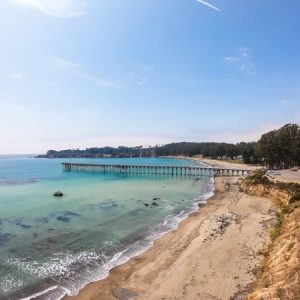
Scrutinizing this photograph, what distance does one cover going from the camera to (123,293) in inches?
650

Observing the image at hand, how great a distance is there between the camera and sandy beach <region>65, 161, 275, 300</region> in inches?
639

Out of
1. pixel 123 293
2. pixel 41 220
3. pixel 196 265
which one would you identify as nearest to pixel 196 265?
pixel 196 265

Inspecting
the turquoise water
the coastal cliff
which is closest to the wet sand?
A: the coastal cliff

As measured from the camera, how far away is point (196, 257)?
20.9 metres

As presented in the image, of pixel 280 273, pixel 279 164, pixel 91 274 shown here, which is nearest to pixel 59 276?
pixel 91 274

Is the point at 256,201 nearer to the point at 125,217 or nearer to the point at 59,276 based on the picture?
the point at 125,217

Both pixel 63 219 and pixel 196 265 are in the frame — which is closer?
pixel 196 265

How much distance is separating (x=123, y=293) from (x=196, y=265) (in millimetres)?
4988

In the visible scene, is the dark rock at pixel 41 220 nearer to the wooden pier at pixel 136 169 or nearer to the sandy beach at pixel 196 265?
the sandy beach at pixel 196 265

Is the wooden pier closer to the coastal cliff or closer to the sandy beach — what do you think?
the sandy beach

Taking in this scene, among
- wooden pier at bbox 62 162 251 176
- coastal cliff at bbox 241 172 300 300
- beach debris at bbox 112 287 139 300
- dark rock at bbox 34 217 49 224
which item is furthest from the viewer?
wooden pier at bbox 62 162 251 176

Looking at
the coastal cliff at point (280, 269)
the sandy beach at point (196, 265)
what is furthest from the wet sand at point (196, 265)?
the coastal cliff at point (280, 269)

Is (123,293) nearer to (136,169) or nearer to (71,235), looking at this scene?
(71,235)

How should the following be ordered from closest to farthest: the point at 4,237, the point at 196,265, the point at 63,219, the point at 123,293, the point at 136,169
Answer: the point at 123,293 → the point at 196,265 → the point at 4,237 → the point at 63,219 → the point at 136,169
